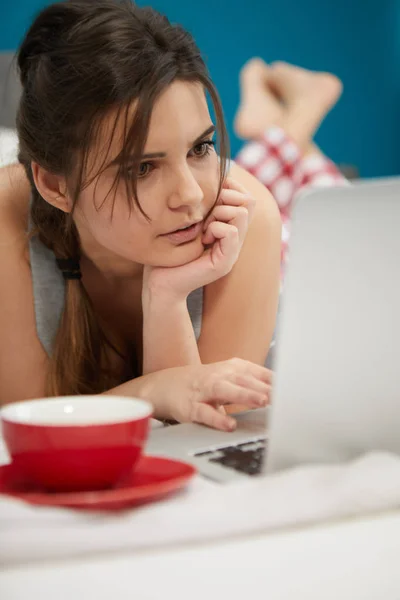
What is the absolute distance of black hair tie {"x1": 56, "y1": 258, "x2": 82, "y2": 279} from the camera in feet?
4.39

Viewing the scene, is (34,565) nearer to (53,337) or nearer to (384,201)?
(384,201)

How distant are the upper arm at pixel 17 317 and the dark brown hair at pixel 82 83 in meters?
0.03

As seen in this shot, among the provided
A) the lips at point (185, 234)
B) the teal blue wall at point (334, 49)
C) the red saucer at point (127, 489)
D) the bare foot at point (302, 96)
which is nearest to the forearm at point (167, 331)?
the lips at point (185, 234)

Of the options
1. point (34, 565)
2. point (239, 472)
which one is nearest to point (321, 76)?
point (239, 472)

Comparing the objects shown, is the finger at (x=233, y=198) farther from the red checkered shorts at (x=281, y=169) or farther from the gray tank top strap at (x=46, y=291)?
the red checkered shorts at (x=281, y=169)

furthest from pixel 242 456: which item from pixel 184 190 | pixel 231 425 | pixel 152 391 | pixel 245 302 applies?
pixel 245 302

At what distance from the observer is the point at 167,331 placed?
1.26 metres

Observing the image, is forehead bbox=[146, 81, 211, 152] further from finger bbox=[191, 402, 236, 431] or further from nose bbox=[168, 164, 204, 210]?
finger bbox=[191, 402, 236, 431]

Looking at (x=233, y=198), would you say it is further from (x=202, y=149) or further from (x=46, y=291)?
(x=46, y=291)

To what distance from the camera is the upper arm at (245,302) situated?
4.45ft

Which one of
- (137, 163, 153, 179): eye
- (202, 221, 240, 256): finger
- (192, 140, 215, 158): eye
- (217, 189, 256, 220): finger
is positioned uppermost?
(192, 140, 215, 158): eye

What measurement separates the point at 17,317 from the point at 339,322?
90 centimetres

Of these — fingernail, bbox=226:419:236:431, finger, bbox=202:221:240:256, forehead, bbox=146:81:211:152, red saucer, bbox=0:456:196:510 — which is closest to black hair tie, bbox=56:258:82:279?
finger, bbox=202:221:240:256

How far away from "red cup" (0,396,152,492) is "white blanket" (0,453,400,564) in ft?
0.11
